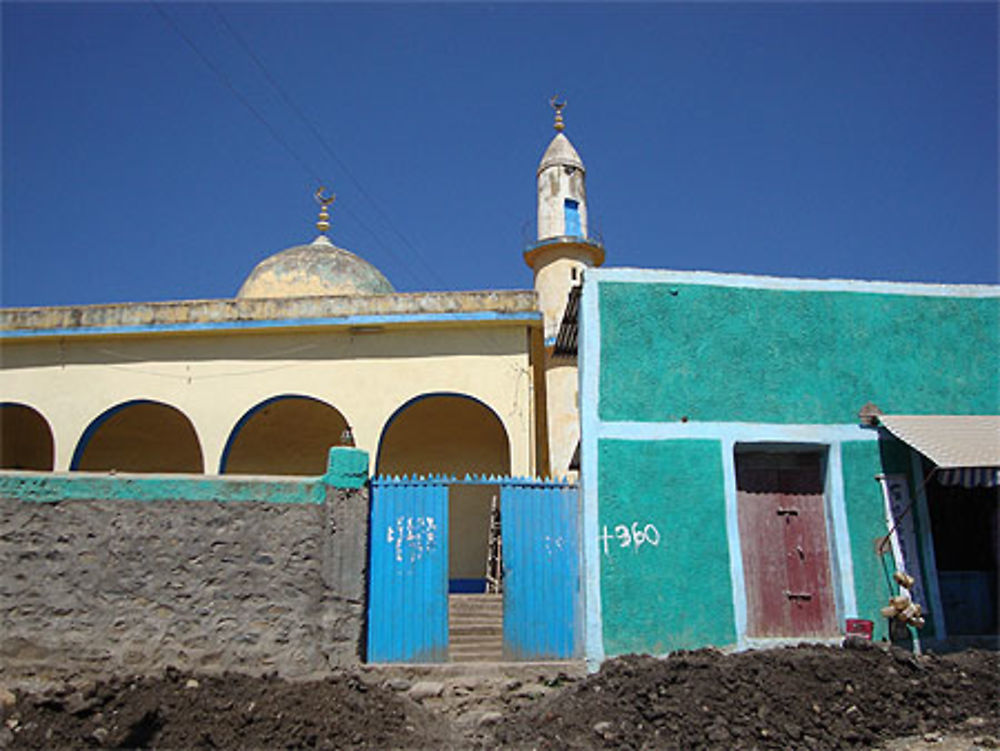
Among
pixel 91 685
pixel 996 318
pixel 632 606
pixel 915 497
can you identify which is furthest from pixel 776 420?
pixel 91 685

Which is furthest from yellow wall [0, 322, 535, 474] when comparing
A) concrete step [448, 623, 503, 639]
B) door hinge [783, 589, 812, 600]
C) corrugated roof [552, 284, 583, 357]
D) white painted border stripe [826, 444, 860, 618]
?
white painted border stripe [826, 444, 860, 618]

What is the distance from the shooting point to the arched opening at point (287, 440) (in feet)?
45.6

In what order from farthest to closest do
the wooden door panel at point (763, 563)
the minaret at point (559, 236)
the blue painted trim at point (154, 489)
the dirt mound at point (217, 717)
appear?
the minaret at point (559, 236)
the wooden door panel at point (763, 563)
the blue painted trim at point (154, 489)
the dirt mound at point (217, 717)

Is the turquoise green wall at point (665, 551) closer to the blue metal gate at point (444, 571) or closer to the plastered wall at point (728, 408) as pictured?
the plastered wall at point (728, 408)

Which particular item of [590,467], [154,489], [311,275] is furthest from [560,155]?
[154,489]

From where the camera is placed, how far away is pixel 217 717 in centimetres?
555

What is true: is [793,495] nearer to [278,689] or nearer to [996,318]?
[996,318]

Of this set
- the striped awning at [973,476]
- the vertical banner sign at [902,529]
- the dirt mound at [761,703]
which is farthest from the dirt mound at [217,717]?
the striped awning at [973,476]

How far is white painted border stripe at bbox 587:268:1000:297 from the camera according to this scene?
8.09 meters

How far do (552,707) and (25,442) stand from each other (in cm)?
1200

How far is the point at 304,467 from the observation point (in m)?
13.9

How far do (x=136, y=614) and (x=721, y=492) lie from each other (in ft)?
18.0

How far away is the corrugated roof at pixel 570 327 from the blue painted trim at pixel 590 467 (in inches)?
17.5

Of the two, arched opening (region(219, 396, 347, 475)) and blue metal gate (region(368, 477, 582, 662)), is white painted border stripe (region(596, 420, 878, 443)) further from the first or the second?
arched opening (region(219, 396, 347, 475))
